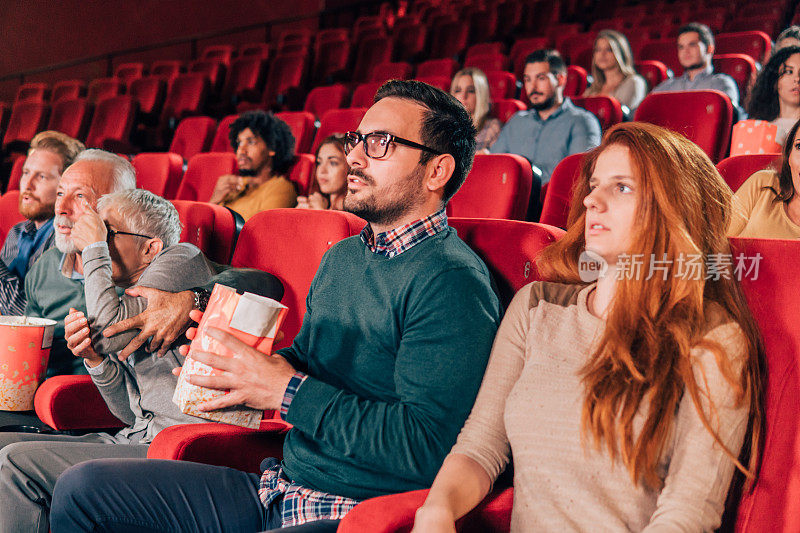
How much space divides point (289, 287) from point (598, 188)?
0.58 m

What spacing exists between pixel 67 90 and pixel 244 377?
490 cm

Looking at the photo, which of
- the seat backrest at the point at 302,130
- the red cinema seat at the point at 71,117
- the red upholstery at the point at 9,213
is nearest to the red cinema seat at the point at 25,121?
the red cinema seat at the point at 71,117

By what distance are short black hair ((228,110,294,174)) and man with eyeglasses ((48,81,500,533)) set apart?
1.37 meters

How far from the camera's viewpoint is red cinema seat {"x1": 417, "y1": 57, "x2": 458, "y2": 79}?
3.64m

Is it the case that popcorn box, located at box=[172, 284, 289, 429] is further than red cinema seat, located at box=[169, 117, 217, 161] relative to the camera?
No

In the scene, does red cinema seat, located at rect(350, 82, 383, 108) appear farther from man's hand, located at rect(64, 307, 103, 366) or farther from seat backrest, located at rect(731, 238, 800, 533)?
seat backrest, located at rect(731, 238, 800, 533)

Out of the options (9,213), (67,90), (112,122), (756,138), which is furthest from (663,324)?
(67,90)

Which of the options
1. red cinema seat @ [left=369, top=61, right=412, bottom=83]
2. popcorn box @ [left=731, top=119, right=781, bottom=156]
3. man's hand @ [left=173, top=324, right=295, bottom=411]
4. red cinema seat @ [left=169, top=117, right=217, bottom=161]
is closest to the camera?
man's hand @ [left=173, top=324, right=295, bottom=411]

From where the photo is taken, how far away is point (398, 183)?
85 cm

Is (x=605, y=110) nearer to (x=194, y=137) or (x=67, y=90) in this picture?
(x=194, y=137)

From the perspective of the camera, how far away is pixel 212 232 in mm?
1395

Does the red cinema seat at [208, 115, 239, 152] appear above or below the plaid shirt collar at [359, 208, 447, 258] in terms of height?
above

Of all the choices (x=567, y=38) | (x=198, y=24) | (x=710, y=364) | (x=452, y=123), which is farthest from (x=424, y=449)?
(x=198, y=24)

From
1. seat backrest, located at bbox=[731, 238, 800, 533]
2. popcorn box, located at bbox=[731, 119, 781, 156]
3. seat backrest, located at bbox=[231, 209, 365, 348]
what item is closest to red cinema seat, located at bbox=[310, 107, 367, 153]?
popcorn box, located at bbox=[731, 119, 781, 156]
